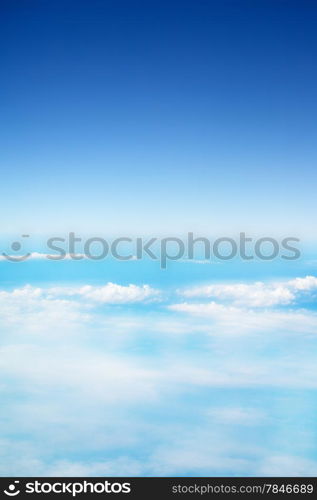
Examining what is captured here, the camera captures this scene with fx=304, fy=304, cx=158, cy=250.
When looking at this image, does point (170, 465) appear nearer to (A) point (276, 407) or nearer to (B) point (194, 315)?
(A) point (276, 407)

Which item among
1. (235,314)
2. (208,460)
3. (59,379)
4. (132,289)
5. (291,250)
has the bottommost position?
(208,460)

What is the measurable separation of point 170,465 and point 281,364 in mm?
901

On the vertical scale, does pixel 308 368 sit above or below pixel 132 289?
below

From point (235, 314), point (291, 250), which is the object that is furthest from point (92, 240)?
point (291, 250)

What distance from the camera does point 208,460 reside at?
1.83 metres
